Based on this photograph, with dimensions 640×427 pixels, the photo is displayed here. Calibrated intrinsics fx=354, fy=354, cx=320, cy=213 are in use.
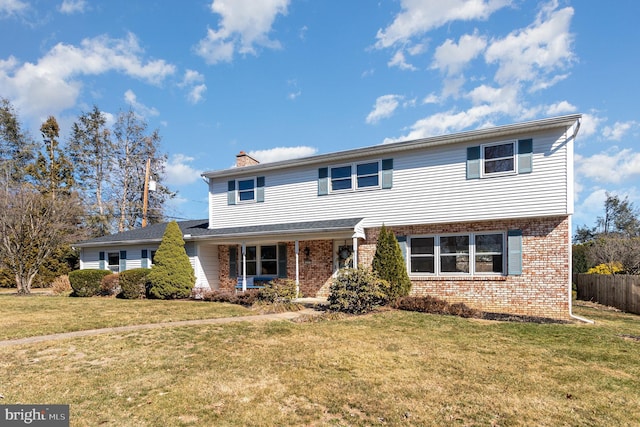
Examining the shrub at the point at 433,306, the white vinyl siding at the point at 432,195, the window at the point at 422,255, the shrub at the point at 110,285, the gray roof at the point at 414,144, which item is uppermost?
the gray roof at the point at 414,144

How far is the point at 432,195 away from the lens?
42.3 ft

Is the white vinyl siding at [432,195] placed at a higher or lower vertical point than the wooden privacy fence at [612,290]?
higher

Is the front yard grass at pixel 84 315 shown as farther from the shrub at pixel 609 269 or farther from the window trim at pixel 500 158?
the shrub at pixel 609 269

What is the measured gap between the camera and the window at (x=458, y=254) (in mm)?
12133

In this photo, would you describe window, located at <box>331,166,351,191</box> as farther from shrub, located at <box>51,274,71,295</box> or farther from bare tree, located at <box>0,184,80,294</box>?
shrub, located at <box>51,274,71,295</box>

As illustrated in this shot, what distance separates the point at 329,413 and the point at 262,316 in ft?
22.2

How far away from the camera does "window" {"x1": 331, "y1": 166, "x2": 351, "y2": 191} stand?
14.5m

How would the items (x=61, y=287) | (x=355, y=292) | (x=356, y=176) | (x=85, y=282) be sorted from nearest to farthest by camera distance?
(x=355, y=292), (x=356, y=176), (x=85, y=282), (x=61, y=287)

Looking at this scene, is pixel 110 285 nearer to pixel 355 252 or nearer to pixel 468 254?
pixel 355 252

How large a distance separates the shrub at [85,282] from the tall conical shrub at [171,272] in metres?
3.39

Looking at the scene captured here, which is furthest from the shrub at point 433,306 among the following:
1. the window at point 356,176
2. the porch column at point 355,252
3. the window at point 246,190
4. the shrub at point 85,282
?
the shrub at point 85,282

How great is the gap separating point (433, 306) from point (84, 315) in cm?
1069

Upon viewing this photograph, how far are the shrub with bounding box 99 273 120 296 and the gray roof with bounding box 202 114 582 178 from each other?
21.7 feet

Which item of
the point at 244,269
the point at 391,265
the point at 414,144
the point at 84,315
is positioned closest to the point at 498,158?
the point at 414,144
